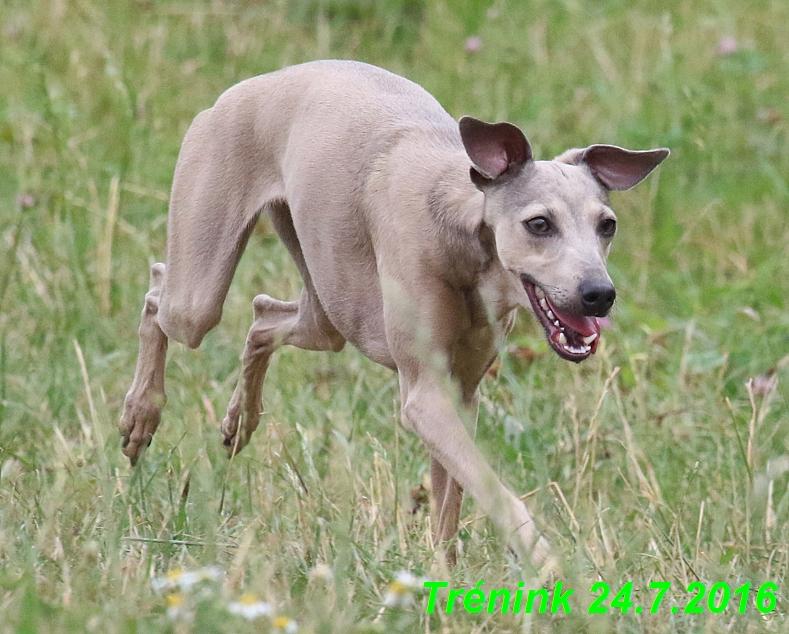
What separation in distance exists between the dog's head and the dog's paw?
1.66 m

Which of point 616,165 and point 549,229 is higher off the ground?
point 616,165

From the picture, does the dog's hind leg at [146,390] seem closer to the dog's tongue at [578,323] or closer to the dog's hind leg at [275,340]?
the dog's hind leg at [275,340]

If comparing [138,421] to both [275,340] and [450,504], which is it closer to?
[275,340]

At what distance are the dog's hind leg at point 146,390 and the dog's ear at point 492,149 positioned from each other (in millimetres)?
1596

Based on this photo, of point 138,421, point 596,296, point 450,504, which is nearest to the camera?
point 596,296

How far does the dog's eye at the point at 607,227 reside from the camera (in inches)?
159

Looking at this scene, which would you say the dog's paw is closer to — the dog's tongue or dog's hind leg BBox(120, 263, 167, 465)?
dog's hind leg BBox(120, 263, 167, 465)

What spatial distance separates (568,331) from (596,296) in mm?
206

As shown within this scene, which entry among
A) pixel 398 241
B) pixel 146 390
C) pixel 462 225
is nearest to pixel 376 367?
pixel 146 390

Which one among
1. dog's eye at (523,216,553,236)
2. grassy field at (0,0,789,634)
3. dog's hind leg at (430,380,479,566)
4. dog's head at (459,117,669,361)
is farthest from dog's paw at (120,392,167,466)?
dog's eye at (523,216,553,236)

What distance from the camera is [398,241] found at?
4.32 metres

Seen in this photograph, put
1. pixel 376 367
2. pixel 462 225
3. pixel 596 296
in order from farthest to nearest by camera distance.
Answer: pixel 376 367 → pixel 462 225 → pixel 596 296

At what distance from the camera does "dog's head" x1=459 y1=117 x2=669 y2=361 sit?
3.87 meters

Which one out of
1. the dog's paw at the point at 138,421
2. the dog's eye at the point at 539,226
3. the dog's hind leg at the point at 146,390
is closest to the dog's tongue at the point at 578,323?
the dog's eye at the point at 539,226
